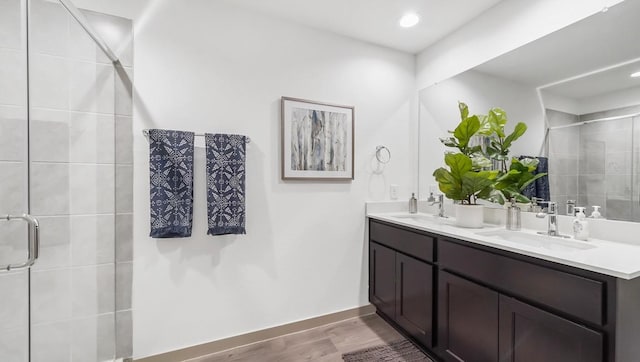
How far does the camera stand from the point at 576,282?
1026 mm

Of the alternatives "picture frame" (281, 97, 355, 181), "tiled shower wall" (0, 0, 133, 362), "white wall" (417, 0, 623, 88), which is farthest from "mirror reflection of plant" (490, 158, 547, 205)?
"tiled shower wall" (0, 0, 133, 362)

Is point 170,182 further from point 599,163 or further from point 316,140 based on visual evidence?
point 599,163

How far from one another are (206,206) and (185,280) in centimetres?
52

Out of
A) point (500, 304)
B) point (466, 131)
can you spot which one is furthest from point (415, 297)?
point (466, 131)

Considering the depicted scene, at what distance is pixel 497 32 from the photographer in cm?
188

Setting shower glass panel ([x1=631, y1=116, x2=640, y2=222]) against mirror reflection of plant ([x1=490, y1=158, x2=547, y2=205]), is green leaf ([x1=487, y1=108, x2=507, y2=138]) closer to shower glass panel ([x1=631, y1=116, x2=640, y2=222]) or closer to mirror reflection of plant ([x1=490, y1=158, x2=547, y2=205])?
mirror reflection of plant ([x1=490, y1=158, x2=547, y2=205])

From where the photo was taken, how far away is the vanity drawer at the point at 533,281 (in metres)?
0.99

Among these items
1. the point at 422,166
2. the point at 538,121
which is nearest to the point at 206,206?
the point at 422,166

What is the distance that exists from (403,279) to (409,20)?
200 cm

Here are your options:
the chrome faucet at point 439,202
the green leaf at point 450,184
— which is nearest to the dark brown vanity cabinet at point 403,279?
the green leaf at point 450,184

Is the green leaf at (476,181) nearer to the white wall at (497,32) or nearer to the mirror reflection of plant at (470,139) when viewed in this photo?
the mirror reflection of plant at (470,139)

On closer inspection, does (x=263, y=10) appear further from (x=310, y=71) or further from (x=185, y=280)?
(x=185, y=280)

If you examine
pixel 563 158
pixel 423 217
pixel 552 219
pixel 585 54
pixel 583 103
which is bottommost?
pixel 423 217

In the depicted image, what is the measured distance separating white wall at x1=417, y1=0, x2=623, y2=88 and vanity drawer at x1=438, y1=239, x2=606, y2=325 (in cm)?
143
